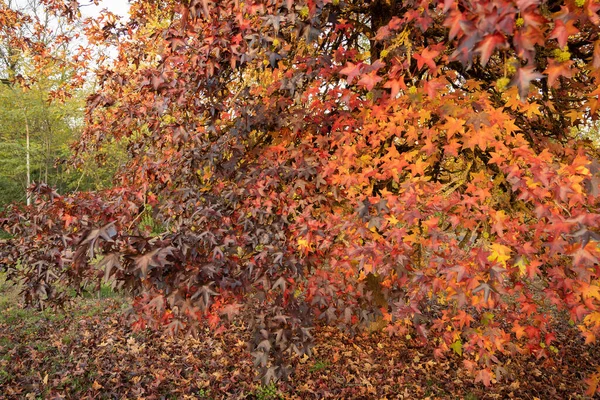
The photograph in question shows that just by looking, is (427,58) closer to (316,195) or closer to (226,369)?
(316,195)

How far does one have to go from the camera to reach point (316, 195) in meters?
3.85

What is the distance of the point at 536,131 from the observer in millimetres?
4207

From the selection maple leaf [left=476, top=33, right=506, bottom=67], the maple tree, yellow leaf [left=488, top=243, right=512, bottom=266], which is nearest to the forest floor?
the maple tree

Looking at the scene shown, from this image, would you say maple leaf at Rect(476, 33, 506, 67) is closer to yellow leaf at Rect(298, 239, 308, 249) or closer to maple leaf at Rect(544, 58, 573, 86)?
maple leaf at Rect(544, 58, 573, 86)

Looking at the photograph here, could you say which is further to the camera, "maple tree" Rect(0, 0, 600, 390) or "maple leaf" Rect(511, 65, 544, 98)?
"maple tree" Rect(0, 0, 600, 390)

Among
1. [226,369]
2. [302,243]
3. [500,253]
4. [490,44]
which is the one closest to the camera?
[490,44]

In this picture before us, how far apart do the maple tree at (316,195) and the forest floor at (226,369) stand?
124cm

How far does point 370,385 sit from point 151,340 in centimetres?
339

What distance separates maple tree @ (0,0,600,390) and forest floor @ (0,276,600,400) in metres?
1.24

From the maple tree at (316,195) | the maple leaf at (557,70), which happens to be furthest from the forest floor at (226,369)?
the maple leaf at (557,70)

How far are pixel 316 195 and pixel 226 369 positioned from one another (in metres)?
2.94

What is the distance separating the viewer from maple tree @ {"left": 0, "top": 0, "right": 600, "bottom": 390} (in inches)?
109

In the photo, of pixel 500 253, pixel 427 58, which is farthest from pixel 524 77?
pixel 500 253

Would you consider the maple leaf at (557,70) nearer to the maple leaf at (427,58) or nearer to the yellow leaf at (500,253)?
the maple leaf at (427,58)
